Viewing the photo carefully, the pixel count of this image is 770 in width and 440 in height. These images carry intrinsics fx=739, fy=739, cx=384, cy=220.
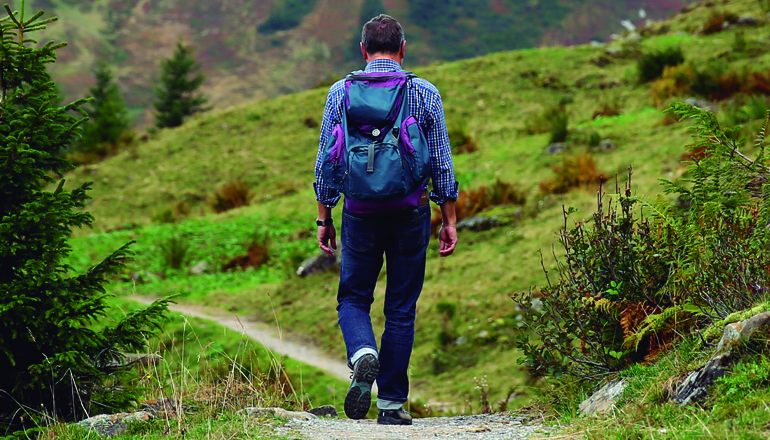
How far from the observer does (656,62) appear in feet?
51.4

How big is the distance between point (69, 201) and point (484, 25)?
166m

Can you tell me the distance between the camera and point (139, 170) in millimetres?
20594

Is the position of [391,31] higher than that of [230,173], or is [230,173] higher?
[391,31]

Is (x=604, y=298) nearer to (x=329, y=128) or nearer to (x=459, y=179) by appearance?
(x=329, y=128)

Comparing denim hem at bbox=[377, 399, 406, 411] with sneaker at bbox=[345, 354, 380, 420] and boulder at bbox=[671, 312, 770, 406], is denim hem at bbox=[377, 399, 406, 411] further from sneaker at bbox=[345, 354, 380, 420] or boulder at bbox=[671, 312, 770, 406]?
boulder at bbox=[671, 312, 770, 406]

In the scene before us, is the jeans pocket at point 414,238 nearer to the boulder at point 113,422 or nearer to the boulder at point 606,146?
the boulder at point 113,422

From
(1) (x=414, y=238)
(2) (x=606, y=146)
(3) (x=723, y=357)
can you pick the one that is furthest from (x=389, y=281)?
(2) (x=606, y=146)

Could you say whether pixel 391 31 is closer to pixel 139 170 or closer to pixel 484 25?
pixel 139 170

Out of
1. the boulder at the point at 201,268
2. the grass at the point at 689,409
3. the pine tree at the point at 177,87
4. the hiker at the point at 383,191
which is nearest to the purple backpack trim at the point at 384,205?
the hiker at the point at 383,191

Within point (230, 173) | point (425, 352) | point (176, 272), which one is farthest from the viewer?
point (230, 173)

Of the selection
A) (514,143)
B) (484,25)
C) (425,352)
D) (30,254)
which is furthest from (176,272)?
(484,25)

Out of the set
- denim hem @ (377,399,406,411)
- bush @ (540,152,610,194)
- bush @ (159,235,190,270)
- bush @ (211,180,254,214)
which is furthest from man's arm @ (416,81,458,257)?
bush @ (211,180,254,214)

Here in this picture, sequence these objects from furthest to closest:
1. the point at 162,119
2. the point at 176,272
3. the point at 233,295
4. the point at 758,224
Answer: the point at 162,119 → the point at 176,272 → the point at 233,295 → the point at 758,224

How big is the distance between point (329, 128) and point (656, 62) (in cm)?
1371
